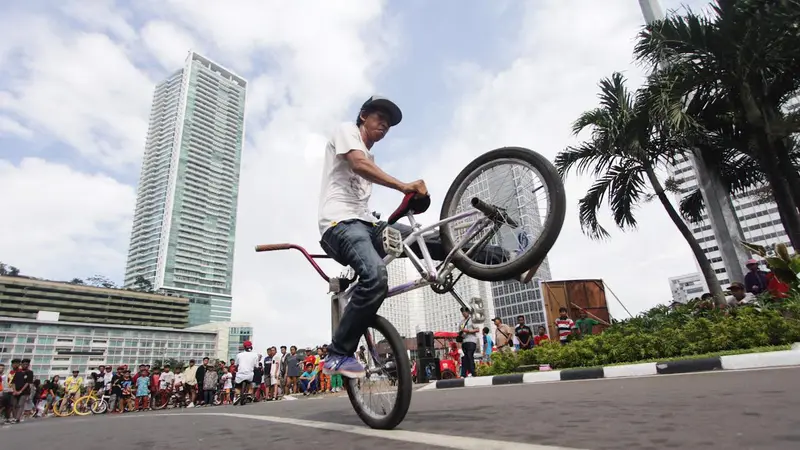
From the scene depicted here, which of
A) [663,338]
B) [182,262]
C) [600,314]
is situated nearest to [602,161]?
[663,338]

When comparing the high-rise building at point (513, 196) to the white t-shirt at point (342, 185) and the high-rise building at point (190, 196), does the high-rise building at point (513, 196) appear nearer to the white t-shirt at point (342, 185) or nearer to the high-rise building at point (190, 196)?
the white t-shirt at point (342, 185)

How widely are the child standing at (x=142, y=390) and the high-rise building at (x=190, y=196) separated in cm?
13182

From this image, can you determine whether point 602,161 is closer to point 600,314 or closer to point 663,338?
point 663,338

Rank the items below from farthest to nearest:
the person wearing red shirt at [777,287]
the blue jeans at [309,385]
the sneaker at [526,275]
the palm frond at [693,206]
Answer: the blue jeans at [309,385] → the palm frond at [693,206] → the person wearing red shirt at [777,287] → the sneaker at [526,275]

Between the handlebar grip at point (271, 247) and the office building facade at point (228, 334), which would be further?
the office building facade at point (228, 334)

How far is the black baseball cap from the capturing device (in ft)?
10.4

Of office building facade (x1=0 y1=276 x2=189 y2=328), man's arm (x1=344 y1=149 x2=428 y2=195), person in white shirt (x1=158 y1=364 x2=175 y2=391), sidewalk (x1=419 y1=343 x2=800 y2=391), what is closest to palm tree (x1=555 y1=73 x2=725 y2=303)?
sidewalk (x1=419 y1=343 x2=800 y2=391)

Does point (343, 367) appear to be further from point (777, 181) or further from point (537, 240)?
point (777, 181)

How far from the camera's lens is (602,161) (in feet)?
37.7

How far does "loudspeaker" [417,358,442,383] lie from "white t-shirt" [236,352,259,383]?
4586 mm

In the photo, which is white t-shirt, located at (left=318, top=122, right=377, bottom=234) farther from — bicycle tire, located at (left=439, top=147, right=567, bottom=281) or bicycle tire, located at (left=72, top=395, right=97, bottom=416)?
bicycle tire, located at (left=72, top=395, right=97, bottom=416)

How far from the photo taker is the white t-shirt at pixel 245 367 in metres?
11.9

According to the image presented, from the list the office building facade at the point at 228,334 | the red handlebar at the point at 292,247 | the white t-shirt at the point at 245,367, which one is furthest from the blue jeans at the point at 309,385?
the office building facade at the point at 228,334

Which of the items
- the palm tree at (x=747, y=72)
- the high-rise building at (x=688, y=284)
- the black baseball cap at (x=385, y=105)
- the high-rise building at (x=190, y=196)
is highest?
the high-rise building at (x=190, y=196)
